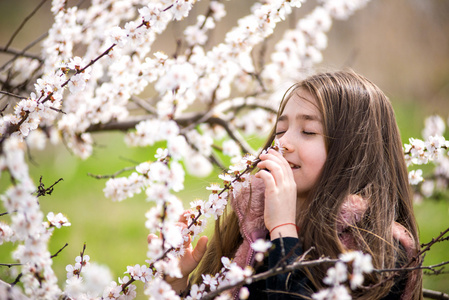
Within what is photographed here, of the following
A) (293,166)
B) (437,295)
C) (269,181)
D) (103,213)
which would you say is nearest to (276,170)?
(269,181)

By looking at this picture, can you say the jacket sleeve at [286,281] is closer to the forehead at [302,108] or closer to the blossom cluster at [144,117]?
the blossom cluster at [144,117]

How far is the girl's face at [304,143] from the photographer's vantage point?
1390 millimetres

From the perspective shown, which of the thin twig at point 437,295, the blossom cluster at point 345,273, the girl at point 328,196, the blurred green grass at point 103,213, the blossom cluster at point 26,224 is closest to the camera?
the blossom cluster at point 26,224

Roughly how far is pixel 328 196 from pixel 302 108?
30cm

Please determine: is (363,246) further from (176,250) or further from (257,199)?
(176,250)

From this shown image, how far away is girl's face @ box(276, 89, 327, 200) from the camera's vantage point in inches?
54.7

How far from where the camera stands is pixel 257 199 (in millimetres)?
1478

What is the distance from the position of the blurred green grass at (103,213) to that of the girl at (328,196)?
1421mm

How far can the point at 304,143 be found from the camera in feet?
4.58

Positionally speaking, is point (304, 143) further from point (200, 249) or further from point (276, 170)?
point (200, 249)

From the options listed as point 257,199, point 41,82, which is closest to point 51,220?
point 41,82

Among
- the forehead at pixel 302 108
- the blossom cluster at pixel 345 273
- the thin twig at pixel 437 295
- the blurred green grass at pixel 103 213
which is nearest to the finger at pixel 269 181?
the forehead at pixel 302 108

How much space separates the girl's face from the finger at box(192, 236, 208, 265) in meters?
0.34

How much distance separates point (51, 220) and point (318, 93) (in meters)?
0.90
